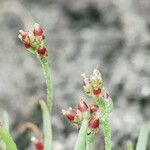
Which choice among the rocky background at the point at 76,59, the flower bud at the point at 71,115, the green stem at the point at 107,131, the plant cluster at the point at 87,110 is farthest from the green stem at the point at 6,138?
the rocky background at the point at 76,59

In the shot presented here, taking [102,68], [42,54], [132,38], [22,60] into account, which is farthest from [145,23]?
[42,54]

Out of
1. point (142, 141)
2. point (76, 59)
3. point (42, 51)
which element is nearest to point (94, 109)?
point (42, 51)

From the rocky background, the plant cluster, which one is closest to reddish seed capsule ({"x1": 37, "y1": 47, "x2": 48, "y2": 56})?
the plant cluster

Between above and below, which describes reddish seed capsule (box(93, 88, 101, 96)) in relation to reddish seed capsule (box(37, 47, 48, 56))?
below

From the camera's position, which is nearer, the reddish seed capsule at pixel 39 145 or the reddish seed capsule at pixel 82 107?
the reddish seed capsule at pixel 82 107

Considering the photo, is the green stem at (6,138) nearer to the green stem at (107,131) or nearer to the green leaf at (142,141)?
the green stem at (107,131)

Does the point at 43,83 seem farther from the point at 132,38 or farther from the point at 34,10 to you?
the point at 34,10

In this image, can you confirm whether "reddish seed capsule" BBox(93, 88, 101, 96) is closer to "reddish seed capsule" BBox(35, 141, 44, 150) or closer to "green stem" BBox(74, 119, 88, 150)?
"green stem" BBox(74, 119, 88, 150)

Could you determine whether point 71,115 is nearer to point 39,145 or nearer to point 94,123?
point 94,123
